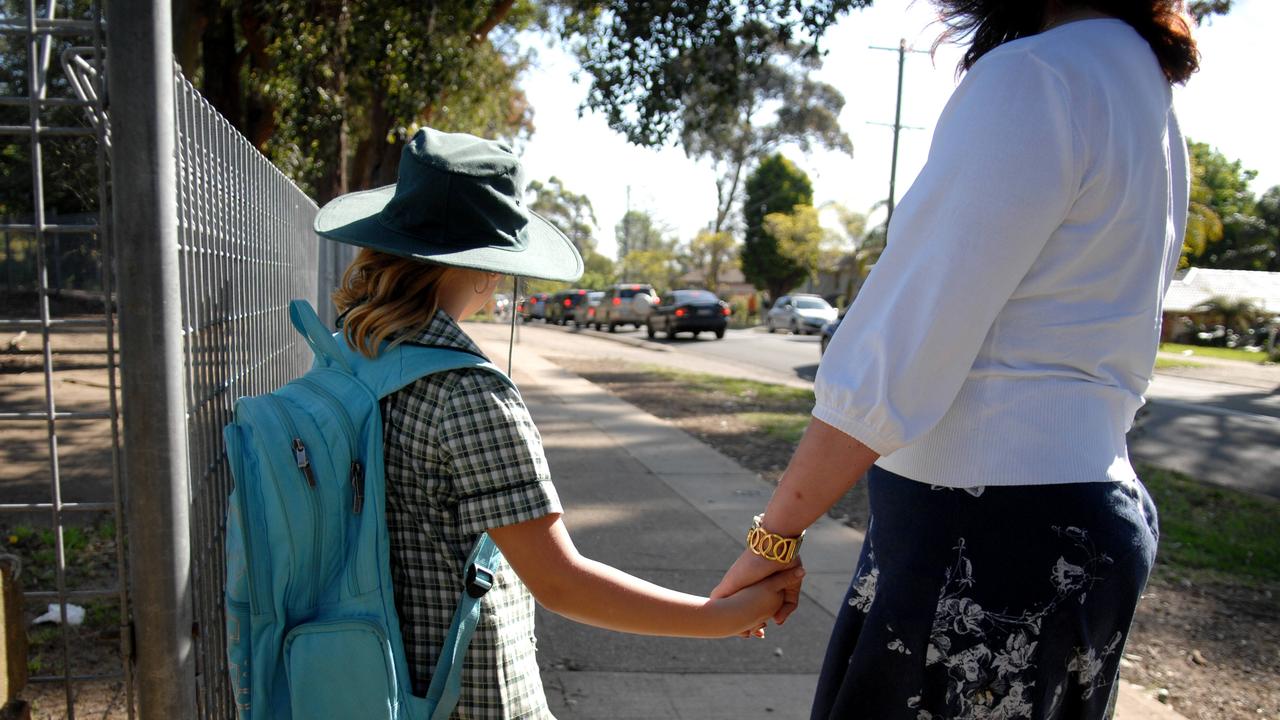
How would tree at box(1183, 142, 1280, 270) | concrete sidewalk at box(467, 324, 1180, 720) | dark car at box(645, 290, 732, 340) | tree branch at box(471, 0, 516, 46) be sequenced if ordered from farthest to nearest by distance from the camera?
tree at box(1183, 142, 1280, 270), dark car at box(645, 290, 732, 340), tree branch at box(471, 0, 516, 46), concrete sidewalk at box(467, 324, 1180, 720)

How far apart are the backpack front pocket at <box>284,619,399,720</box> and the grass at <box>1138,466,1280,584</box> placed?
18.0ft

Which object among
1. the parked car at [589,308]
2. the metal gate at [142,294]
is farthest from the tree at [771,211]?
the metal gate at [142,294]

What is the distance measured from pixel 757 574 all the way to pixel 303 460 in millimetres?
826

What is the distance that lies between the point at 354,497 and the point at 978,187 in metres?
1.03

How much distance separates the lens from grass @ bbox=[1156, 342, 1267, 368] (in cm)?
2807

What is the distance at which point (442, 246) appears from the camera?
164 centimetres

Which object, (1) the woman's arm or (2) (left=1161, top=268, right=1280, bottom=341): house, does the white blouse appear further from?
(2) (left=1161, top=268, right=1280, bottom=341): house

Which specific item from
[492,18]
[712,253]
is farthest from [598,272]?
[492,18]

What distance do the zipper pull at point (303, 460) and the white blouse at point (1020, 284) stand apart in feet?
2.49

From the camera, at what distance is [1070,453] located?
1.46 m

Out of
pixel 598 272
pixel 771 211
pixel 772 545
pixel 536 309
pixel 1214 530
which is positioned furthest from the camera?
pixel 598 272

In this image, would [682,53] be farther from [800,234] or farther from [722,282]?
[722,282]

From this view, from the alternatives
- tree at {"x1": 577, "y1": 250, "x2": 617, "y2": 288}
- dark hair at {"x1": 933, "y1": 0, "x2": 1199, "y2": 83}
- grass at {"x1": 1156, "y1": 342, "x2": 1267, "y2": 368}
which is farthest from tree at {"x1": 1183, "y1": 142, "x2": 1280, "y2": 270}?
dark hair at {"x1": 933, "y1": 0, "x2": 1199, "y2": 83}

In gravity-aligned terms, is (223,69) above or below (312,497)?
above
